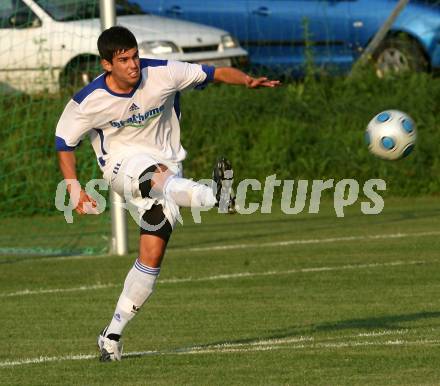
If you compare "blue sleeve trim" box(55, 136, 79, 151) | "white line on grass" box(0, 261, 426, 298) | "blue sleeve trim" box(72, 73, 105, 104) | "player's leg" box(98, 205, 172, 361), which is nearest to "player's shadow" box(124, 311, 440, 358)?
"player's leg" box(98, 205, 172, 361)

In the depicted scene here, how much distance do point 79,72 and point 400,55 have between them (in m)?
6.10

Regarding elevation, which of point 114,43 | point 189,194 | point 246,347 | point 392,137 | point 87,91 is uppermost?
point 114,43

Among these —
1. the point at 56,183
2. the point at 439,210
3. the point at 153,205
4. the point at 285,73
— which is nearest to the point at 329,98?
the point at 285,73

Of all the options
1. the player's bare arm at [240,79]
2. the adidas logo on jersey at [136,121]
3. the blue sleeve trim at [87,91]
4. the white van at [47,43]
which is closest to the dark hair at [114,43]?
the blue sleeve trim at [87,91]

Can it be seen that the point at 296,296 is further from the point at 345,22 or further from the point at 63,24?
the point at 345,22

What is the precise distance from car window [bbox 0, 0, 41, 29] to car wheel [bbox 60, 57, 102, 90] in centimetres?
65

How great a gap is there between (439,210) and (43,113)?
4.69m

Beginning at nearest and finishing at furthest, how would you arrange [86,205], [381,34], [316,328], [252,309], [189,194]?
[86,205]
[189,194]
[316,328]
[252,309]
[381,34]

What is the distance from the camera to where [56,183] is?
16.3 meters

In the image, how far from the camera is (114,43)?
7.94 meters

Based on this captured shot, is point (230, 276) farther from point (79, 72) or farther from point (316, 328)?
point (79, 72)

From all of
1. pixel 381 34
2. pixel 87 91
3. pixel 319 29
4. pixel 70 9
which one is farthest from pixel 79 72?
pixel 87 91

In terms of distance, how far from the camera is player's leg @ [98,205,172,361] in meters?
8.06

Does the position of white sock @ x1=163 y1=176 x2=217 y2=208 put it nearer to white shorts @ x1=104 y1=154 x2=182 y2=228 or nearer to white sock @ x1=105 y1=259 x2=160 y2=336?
white shorts @ x1=104 y1=154 x2=182 y2=228
